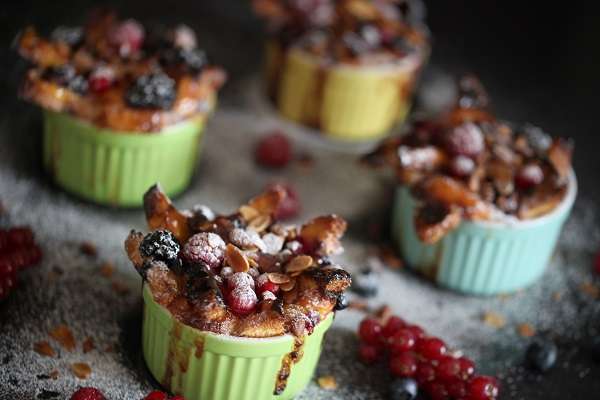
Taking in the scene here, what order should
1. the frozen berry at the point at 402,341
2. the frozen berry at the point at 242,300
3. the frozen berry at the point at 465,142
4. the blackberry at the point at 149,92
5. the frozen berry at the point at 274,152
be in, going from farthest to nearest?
1. the frozen berry at the point at 274,152
2. the frozen berry at the point at 465,142
3. the blackberry at the point at 149,92
4. the frozen berry at the point at 402,341
5. the frozen berry at the point at 242,300

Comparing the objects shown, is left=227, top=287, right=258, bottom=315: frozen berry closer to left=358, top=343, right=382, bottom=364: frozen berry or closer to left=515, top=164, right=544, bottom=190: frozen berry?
left=358, top=343, right=382, bottom=364: frozen berry

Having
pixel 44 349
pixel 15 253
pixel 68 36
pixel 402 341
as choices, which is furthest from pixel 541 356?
pixel 68 36

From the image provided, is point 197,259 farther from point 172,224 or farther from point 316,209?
point 316,209

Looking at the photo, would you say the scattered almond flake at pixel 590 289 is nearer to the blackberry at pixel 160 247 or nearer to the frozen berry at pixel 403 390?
the frozen berry at pixel 403 390

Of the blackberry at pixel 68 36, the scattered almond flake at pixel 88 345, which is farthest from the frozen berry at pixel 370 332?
the blackberry at pixel 68 36

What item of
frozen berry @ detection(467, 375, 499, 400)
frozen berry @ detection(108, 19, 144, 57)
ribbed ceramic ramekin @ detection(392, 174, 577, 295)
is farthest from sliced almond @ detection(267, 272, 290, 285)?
frozen berry @ detection(108, 19, 144, 57)
